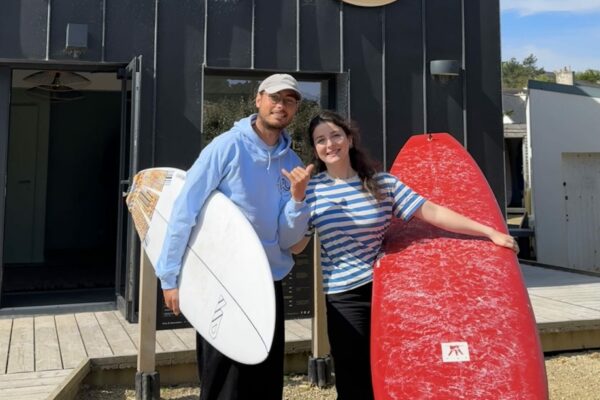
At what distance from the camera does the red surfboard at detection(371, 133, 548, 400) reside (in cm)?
159

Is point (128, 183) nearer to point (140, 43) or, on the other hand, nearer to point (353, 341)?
point (140, 43)

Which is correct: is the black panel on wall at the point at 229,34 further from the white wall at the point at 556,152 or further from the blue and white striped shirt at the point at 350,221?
the white wall at the point at 556,152

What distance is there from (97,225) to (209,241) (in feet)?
19.6

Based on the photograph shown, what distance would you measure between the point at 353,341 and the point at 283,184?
0.61 m

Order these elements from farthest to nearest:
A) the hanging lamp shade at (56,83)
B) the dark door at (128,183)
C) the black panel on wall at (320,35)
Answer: the hanging lamp shade at (56,83)
the black panel on wall at (320,35)
the dark door at (128,183)

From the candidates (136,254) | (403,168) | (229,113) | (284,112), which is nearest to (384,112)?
(229,113)

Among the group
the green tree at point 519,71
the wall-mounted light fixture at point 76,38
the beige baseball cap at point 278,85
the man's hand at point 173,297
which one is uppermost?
the green tree at point 519,71

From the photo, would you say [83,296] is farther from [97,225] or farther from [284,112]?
[284,112]

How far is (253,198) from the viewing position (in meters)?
1.68

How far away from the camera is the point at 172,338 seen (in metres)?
3.25

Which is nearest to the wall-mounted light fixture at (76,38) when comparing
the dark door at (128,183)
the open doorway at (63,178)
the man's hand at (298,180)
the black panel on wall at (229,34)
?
the dark door at (128,183)

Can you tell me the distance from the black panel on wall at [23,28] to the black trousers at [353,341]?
10.0ft

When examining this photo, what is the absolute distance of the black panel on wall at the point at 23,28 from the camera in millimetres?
3611

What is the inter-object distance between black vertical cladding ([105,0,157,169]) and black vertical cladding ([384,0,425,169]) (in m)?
1.90
